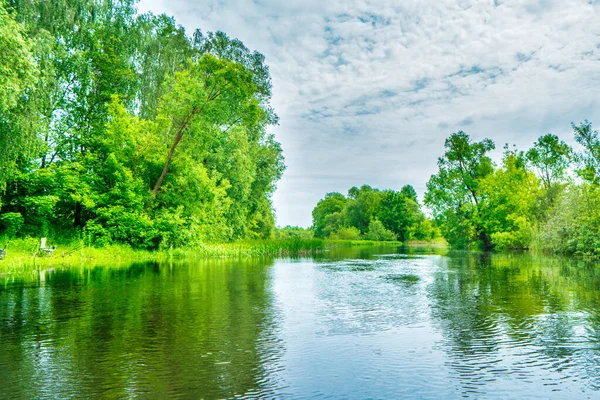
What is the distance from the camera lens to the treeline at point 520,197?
1366 inches

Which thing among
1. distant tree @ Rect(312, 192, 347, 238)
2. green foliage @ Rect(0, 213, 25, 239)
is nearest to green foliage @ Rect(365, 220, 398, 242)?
distant tree @ Rect(312, 192, 347, 238)

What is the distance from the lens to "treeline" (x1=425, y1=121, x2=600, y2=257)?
34688 millimetres

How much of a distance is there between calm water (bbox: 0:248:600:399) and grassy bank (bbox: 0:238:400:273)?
7571 millimetres

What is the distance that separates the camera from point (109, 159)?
29.2 meters

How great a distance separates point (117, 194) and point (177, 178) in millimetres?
5173

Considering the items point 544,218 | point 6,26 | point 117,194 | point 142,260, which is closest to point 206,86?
point 117,194

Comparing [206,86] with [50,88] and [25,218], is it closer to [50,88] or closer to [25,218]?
[50,88]

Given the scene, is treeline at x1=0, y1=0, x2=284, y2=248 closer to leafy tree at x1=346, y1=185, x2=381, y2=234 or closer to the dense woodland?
the dense woodland

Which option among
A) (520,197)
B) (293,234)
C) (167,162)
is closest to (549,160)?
(520,197)

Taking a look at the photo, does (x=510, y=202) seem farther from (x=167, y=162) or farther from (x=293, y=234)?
(x=293, y=234)

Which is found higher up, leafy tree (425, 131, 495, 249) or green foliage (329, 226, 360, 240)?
leafy tree (425, 131, 495, 249)

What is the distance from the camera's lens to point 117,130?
29.7 m

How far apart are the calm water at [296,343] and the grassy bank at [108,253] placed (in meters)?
7.57

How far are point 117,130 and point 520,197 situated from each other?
1722 inches
